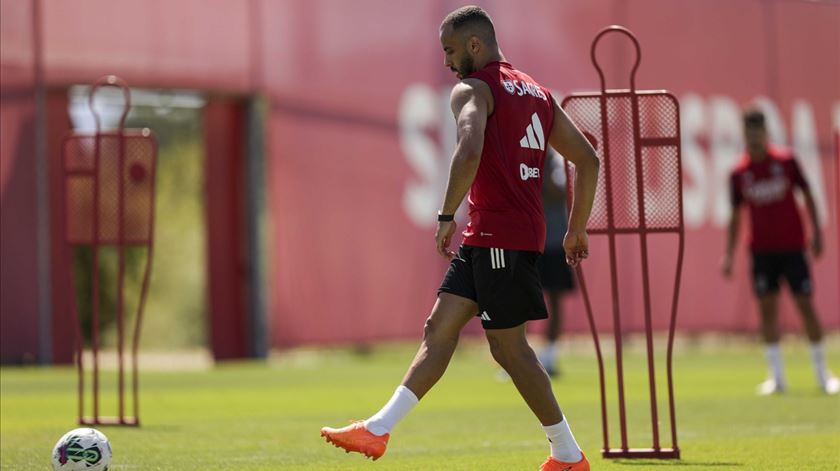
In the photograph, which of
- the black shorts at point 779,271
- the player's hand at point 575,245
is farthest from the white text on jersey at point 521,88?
the black shorts at point 779,271

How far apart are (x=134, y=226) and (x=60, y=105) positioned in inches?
343

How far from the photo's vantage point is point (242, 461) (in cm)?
768

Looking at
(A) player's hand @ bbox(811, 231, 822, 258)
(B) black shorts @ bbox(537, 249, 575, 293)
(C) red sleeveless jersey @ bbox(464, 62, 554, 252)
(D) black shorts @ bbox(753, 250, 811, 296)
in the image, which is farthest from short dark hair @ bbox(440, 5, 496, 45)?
(B) black shorts @ bbox(537, 249, 575, 293)

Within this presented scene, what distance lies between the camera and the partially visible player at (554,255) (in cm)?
1424

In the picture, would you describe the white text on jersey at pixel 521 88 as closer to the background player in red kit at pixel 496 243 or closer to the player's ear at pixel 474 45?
the background player in red kit at pixel 496 243

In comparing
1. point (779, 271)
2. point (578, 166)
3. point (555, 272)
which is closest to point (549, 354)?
point (555, 272)

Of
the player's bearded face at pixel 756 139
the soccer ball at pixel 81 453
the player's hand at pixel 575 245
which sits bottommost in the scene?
the soccer ball at pixel 81 453

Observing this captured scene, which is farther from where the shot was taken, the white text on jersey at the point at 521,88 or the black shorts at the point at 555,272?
the black shorts at the point at 555,272

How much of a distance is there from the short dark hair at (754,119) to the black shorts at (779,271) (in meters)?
1.21

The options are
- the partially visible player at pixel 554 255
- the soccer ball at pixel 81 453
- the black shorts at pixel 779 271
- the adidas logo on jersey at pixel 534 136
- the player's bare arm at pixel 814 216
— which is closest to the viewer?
the adidas logo on jersey at pixel 534 136

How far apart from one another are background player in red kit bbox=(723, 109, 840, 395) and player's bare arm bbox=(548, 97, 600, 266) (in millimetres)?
6163

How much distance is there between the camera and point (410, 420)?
10.4m

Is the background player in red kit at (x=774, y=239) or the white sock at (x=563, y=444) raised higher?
the background player in red kit at (x=774, y=239)

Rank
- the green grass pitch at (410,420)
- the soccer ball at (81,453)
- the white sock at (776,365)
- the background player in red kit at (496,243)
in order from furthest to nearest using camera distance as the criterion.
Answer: the white sock at (776,365)
the green grass pitch at (410,420)
the soccer ball at (81,453)
the background player in red kit at (496,243)
